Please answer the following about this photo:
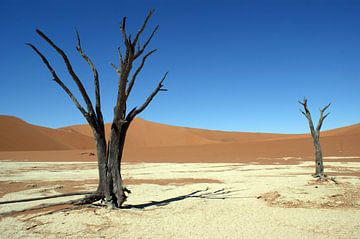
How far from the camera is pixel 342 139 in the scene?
36.0m

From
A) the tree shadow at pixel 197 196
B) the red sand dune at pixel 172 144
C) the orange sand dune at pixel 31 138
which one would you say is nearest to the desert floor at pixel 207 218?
the tree shadow at pixel 197 196

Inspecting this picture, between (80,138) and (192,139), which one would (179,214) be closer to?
(192,139)

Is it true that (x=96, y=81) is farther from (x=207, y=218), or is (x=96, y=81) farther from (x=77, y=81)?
(x=207, y=218)

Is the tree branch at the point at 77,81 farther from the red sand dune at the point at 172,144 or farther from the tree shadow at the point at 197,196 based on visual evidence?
the red sand dune at the point at 172,144

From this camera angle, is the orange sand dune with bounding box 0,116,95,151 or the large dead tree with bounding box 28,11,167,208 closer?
the large dead tree with bounding box 28,11,167,208

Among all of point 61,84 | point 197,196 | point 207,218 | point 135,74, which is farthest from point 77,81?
point 197,196

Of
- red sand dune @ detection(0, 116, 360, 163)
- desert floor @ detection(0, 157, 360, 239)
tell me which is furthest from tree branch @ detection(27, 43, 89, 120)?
red sand dune @ detection(0, 116, 360, 163)

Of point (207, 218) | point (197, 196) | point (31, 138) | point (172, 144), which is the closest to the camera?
point (207, 218)

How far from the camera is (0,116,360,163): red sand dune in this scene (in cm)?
3212

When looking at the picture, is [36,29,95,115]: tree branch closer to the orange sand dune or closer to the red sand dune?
the red sand dune

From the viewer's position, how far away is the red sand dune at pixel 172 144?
3212 centimetres

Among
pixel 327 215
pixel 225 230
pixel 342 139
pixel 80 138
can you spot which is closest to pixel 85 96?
pixel 225 230

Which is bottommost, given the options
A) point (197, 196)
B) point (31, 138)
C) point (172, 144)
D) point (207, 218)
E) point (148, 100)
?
point (207, 218)

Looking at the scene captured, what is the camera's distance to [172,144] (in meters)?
67.8
